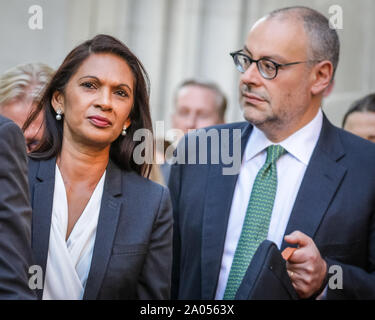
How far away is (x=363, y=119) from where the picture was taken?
13.7ft

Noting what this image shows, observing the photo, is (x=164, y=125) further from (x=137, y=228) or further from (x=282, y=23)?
(x=137, y=228)

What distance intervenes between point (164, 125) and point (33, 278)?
4.42 m

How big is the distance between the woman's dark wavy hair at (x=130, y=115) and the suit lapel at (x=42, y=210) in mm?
95

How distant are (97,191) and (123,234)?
0.23 m

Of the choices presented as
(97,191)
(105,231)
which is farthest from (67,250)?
(97,191)

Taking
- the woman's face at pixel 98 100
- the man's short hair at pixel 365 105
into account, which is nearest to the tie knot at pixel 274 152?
the woman's face at pixel 98 100

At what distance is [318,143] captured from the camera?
3.23 m

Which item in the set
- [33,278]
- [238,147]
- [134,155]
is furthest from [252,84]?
[33,278]

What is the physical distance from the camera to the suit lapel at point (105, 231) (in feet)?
8.16

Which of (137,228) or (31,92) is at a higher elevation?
(31,92)

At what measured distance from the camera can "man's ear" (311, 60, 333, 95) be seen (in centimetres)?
340

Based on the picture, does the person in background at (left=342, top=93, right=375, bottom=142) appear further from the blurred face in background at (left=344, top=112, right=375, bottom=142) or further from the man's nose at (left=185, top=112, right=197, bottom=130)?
the man's nose at (left=185, top=112, right=197, bottom=130)

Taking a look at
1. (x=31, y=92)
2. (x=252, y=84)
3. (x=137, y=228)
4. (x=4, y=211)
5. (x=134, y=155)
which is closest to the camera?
(x=4, y=211)
